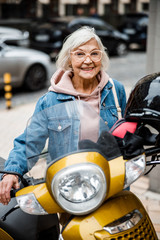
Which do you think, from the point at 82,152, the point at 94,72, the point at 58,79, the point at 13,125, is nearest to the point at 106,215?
the point at 82,152

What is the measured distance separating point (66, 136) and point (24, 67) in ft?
25.0

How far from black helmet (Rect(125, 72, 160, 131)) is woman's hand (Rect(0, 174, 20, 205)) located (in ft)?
2.21

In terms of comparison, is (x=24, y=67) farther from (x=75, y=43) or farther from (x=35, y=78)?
(x=75, y=43)

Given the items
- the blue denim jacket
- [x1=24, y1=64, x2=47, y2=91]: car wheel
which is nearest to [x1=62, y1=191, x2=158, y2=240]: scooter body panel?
the blue denim jacket

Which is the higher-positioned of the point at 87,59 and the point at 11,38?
the point at 87,59

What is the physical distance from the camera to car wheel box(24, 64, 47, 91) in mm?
9352

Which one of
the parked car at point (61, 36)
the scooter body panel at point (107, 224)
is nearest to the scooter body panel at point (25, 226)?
the scooter body panel at point (107, 224)

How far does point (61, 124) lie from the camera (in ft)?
5.96

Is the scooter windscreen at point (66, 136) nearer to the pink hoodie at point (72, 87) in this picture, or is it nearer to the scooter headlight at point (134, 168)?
the scooter headlight at point (134, 168)

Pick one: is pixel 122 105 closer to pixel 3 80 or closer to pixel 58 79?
pixel 58 79

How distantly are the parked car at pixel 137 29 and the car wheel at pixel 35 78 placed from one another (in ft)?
26.6

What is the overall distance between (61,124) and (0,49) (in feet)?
24.2

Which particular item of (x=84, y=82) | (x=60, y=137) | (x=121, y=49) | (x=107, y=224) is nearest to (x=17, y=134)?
(x=84, y=82)

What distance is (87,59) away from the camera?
227cm
